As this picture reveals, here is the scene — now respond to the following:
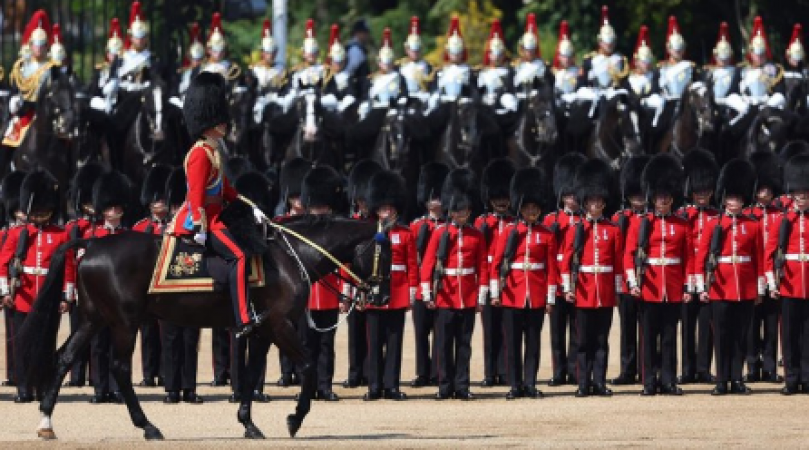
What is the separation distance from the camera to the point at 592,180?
1730 centimetres

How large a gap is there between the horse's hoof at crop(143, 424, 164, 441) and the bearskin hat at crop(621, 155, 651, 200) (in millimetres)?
4932

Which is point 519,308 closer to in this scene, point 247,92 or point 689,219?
point 689,219

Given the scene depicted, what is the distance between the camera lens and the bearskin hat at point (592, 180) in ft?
56.3

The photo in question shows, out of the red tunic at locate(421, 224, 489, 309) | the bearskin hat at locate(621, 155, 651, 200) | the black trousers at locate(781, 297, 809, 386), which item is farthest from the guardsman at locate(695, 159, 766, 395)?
the red tunic at locate(421, 224, 489, 309)

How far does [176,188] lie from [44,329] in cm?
272

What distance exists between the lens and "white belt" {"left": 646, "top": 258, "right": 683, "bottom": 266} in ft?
54.3

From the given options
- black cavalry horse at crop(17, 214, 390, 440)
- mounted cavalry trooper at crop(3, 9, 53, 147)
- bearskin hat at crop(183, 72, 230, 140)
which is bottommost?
black cavalry horse at crop(17, 214, 390, 440)

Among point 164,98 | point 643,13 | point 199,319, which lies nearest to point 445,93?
point 164,98

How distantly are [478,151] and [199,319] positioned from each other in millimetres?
9487

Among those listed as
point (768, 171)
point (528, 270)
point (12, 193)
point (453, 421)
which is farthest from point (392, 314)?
point (768, 171)

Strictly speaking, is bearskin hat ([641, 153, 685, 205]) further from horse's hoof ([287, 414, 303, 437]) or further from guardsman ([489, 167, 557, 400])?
horse's hoof ([287, 414, 303, 437])

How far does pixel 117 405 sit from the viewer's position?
52.5 feet

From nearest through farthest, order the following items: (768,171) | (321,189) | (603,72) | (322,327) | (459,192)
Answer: (322,327)
(321,189)
(459,192)
(768,171)
(603,72)

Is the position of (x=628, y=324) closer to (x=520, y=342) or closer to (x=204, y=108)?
(x=520, y=342)
